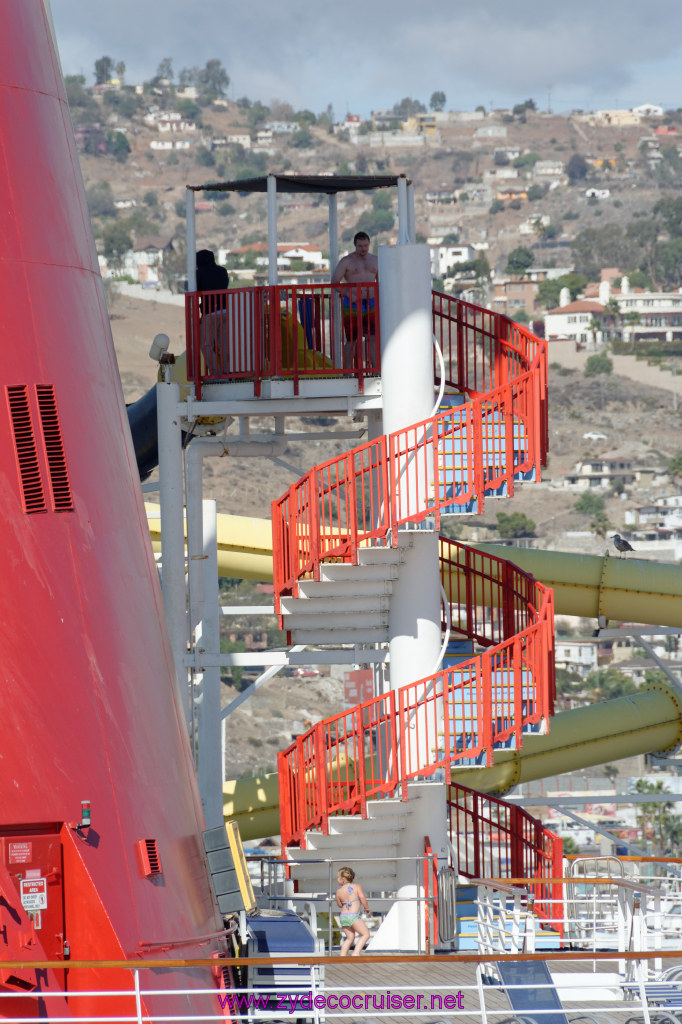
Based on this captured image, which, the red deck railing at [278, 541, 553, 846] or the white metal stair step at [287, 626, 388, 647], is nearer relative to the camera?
the red deck railing at [278, 541, 553, 846]

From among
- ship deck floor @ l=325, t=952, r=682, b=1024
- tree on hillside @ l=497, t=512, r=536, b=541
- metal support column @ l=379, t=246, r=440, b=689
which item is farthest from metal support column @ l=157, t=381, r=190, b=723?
tree on hillside @ l=497, t=512, r=536, b=541

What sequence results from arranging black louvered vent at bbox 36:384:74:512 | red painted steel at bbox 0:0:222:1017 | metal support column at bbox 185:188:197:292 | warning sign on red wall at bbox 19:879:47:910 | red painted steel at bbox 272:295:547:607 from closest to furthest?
1. warning sign on red wall at bbox 19:879:47:910
2. red painted steel at bbox 0:0:222:1017
3. black louvered vent at bbox 36:384:74:512
4. red painted steel at bbox 272:295:547:607
5. metal support column at bbox 185:188:197:292

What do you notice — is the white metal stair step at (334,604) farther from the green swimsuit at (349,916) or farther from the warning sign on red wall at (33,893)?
the warning sign on red wall at (33,893)

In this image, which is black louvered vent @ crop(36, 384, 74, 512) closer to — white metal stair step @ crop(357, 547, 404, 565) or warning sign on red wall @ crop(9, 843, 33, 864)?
warning sign on red wall @ crop(9, 843, 33, 864)

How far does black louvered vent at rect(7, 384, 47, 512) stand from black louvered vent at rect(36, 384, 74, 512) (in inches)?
3.3

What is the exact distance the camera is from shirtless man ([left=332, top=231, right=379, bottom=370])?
2047cm

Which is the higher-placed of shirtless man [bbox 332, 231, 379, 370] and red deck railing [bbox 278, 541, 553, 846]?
shirtless man [bbox 332, 231, 379, 370]

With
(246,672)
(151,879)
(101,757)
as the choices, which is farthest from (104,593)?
(246,672)

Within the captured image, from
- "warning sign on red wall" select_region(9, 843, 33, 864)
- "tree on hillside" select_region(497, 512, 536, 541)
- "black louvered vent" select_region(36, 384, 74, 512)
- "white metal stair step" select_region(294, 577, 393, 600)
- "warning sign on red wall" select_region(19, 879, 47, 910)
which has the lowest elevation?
"tree on hillside" select_region(497, 512, 536, 541)

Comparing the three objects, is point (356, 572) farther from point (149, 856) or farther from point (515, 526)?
point (515, 526)

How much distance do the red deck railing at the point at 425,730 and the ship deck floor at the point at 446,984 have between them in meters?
2.78

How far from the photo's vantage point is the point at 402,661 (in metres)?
20.6

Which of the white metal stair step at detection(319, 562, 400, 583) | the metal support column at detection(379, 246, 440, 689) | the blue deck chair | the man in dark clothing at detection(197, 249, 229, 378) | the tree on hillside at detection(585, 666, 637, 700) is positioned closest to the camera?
the blue deck chair

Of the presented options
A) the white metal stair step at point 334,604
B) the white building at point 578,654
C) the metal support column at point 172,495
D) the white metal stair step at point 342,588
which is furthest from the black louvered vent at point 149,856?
the white building at point 578,654
